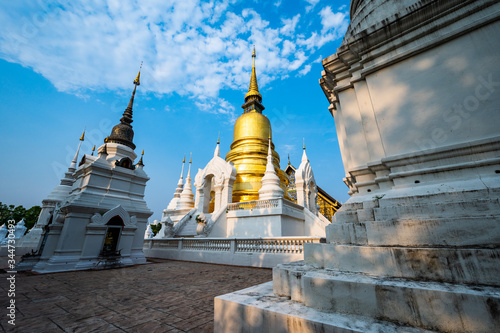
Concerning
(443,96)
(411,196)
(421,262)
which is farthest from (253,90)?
(421,262)

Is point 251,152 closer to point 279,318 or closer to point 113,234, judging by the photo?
point 113,234

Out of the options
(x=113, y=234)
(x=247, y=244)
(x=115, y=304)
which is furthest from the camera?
(x=247, y=244)

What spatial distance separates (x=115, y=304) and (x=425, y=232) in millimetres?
4360

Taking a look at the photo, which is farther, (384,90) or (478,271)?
(384,90)

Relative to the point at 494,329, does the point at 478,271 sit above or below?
above

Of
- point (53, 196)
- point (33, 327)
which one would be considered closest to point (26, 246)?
point (53, 196)

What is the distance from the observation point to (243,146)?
18.9m

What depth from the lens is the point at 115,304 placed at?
348cm

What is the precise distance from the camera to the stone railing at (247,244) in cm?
734

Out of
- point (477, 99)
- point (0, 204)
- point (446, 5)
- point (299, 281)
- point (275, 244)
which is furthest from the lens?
point (0, 204)

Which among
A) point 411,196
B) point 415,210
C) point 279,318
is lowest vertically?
point 279,318

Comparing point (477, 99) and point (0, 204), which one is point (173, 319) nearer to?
point (477, 99)

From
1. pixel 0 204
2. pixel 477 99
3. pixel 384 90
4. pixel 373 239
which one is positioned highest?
pixel 0 204

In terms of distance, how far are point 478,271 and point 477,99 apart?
5.85 feet
